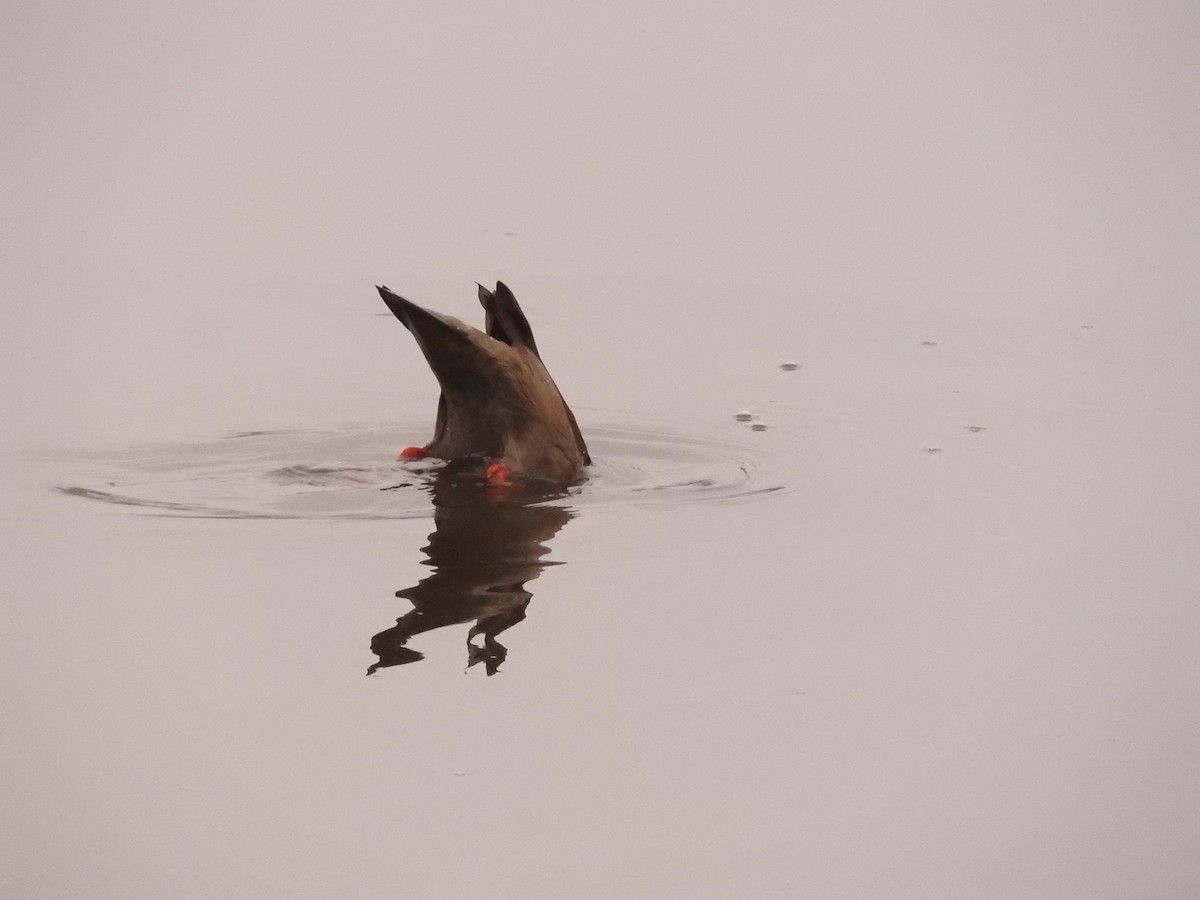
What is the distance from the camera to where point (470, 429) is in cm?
976

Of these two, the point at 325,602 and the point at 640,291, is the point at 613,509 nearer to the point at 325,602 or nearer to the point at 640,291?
the point at 325,602

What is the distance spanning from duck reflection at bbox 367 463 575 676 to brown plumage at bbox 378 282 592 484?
0.46 feet

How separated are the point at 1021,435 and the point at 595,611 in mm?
4483

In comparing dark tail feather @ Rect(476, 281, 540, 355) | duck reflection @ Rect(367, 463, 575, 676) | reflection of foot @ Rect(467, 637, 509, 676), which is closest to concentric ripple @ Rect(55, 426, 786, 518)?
duck reflection @ Rect(367, 463, 575, 676)

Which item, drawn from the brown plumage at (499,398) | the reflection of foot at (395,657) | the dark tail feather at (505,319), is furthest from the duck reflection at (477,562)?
the dark tail feather at (505,319)

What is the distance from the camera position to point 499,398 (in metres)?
9.54

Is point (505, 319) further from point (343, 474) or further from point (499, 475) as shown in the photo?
point (343, 474)

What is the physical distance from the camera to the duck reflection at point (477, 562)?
7609 millimetres

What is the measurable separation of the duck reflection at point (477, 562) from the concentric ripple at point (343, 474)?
18 centimetres

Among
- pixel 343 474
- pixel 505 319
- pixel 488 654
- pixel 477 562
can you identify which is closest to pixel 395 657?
pixel 488 654

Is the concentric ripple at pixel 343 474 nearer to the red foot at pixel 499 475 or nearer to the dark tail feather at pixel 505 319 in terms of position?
the red foot at pixel 499 475

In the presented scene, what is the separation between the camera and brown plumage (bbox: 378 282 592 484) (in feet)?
30.6

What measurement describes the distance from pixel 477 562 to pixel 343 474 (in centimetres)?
175

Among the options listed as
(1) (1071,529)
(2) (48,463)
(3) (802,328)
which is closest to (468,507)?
(2) (48,463)
